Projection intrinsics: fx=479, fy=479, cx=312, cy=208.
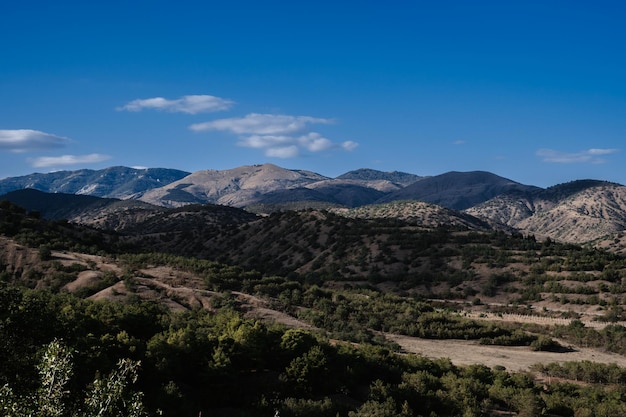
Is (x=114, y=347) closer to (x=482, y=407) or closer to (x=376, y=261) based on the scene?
(x=482, y=407)

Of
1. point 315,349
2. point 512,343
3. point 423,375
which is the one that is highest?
point 315,349

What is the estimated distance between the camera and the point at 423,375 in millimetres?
24891

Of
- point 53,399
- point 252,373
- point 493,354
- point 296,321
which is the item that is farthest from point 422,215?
point 53,399

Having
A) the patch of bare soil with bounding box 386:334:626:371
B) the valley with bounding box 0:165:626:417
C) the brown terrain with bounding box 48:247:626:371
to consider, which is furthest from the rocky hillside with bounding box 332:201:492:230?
the patch of bare soil with bounding box 386:334:626:371

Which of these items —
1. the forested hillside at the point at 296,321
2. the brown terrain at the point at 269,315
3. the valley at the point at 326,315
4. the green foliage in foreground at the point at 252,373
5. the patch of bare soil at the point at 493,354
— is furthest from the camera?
the brown terrain at the point at 269,315

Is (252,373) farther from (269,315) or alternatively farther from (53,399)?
(269,315)

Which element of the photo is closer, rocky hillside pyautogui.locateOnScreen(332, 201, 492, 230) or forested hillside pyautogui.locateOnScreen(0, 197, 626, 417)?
forested hillside pyautogui.locateOnScreen(0, 197, 626, 417)

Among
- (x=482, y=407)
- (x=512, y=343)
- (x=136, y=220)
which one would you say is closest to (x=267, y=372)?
(x=482, y=407)

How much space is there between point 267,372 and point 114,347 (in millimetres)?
7415

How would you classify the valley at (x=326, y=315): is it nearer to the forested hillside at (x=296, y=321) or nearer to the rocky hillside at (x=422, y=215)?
the forested hillside at (x=296, y=321)

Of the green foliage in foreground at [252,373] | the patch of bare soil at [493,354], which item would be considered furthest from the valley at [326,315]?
the patch of bare soil at [493,354]

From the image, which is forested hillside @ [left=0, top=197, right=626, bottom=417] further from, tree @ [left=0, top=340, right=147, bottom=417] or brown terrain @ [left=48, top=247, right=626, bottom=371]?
brown terrain @ [left=48, top=247, right=626, bottom=371]

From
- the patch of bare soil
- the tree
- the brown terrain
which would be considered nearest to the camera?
the tree

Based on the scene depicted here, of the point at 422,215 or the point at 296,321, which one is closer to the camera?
the point at 296,321
